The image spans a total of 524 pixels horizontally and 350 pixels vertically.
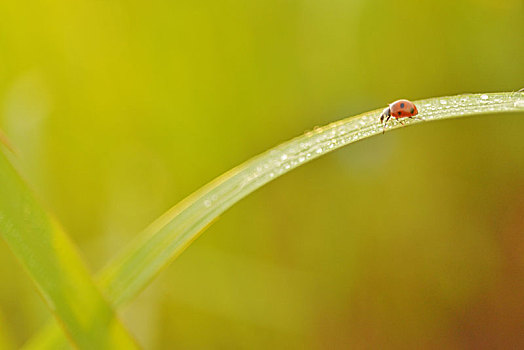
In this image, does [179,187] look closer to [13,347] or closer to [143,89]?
[143,89]

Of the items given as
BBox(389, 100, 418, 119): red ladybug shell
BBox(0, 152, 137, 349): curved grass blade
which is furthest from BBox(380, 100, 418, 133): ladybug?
BBox(0, 152, 137, 349): curved grass blade

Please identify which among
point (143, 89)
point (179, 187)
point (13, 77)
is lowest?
point (179, 187)

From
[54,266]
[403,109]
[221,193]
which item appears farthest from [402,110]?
[54,266]

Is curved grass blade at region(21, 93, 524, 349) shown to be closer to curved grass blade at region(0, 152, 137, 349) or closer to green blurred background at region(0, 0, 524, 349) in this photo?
curved grass blade at region(0, 152, 137, 349)

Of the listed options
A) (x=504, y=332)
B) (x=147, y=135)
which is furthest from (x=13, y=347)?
(x=504, y=332)

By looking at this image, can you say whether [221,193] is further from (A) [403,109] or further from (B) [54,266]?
(A) [403,109]

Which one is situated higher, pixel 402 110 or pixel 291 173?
pixel 291 173
